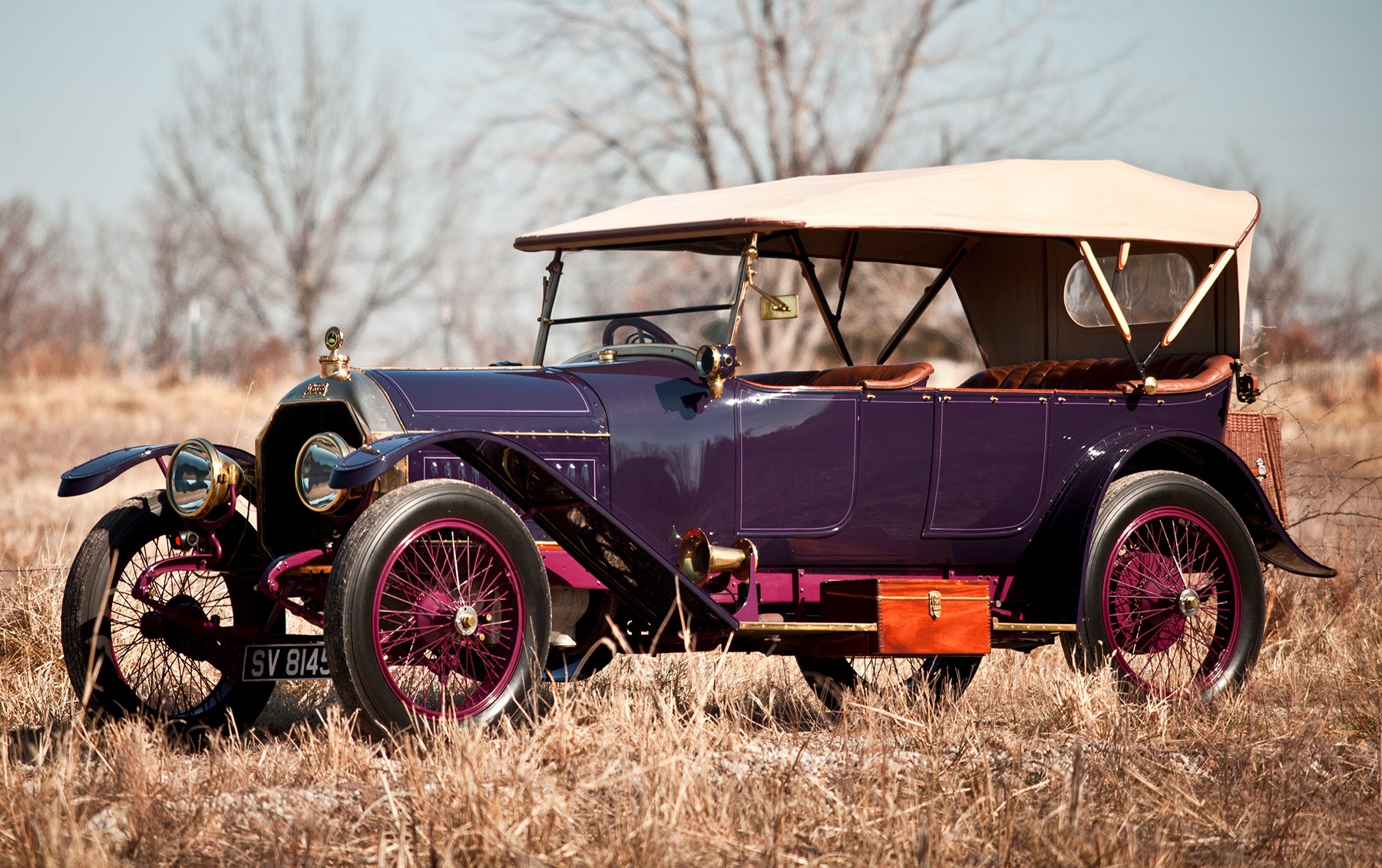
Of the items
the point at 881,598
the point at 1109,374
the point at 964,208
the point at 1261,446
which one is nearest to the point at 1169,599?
the point at 1261,446

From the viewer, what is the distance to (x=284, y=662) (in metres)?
4.22

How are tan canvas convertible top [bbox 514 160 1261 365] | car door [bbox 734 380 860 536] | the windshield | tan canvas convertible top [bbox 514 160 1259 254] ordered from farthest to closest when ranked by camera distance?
the windshield < tan canvas convertible top [bbox 514 160 1261 365] < tan canvas convertible top [bbox 514 160 1259 254] < car door [bbox 734 380 860 536]

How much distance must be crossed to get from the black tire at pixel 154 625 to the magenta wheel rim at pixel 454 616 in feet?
2.07

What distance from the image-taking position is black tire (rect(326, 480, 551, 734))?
376 centimetres

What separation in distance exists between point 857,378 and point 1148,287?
172 centimetres

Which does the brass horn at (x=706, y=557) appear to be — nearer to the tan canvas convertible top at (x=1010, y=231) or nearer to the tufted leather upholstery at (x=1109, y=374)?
the tan canvas convertible top at (x=1010, y=231)

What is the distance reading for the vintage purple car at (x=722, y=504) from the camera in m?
4.14

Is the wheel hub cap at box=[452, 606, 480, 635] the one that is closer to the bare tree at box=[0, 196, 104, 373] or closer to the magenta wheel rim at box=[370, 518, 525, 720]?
the magenta wheel rim at box=[370, 518, 525, 720]

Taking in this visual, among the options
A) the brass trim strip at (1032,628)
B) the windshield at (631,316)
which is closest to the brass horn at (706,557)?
the windshield at (631,316)

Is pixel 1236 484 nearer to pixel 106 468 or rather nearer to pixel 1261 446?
pixel 1261 446

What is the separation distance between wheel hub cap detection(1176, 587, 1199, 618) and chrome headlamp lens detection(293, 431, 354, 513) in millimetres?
3114

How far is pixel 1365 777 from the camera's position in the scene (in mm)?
4016

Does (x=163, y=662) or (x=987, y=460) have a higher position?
(x=987, y=460)

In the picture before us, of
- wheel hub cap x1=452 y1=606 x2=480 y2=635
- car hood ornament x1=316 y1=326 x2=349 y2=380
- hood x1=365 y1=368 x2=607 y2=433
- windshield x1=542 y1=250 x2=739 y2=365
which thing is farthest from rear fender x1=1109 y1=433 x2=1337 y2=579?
car hood ornament x1=316 y1=326 x2=349 y2=380
